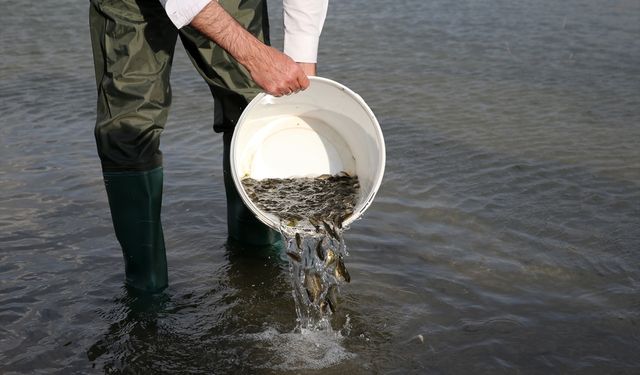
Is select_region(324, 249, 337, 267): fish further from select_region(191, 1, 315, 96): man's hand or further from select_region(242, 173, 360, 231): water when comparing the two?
select_region(191, 1, 315, 96): man's hand

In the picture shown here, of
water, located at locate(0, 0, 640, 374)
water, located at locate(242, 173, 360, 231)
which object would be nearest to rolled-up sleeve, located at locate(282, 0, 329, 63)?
water, located at locate(242, 173, 360, 231)

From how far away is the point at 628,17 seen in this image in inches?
348

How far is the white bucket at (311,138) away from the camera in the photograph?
11.4 feet

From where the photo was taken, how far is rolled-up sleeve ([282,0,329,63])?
3.53m

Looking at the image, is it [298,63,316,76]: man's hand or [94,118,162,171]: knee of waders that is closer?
[94,118,162,171]: knee of waders

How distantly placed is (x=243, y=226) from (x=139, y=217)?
0.71 metres

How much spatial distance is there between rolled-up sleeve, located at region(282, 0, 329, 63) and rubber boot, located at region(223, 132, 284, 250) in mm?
542

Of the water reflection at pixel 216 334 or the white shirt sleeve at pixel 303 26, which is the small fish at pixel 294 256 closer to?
the water reflection at pixel 216 334

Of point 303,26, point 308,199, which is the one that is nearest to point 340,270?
point 308,199

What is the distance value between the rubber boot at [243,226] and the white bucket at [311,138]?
272 millimetres

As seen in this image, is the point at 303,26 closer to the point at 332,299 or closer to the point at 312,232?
the point at 312,232

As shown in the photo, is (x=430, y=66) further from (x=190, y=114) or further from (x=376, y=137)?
(x=376, y=137)

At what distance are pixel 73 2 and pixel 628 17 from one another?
6.08 meters

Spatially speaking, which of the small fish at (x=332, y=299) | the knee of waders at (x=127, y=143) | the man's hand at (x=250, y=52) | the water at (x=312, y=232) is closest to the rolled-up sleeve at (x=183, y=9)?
the man's hand at (x=250, y=52)
